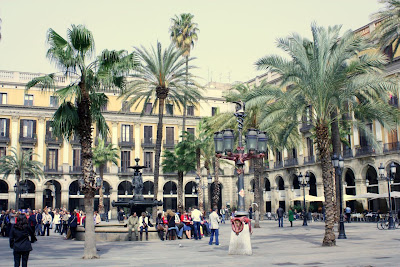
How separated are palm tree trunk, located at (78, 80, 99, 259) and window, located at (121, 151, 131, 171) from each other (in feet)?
145

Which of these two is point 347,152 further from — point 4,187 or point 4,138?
point 4,187

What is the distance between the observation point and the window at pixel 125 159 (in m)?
58.7

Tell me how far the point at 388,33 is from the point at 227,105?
130 feet

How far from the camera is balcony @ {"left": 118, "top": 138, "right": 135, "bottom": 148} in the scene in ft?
192

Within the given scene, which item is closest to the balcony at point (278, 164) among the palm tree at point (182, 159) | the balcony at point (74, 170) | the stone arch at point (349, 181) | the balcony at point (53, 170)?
the stone arch at point (349, 181)

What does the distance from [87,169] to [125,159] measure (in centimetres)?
4492

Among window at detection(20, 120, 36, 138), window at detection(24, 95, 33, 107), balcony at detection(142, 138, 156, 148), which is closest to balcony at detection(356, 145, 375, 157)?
balcony at detection(142, 138, 156, 148)

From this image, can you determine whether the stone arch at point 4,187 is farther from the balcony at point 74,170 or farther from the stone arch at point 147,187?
the stone arch at point 147,187

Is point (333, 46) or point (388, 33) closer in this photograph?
point (333, 46)

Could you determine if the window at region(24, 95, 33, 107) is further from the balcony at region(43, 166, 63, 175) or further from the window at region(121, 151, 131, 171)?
the window at region(121, 151, 131, 171)

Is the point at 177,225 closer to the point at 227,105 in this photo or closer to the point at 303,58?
the point at 303,58

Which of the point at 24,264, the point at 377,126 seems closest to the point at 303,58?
the point at 24,264

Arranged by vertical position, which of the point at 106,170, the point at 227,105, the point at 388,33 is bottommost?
the point at 106,170

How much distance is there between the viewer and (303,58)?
18.2 metres
